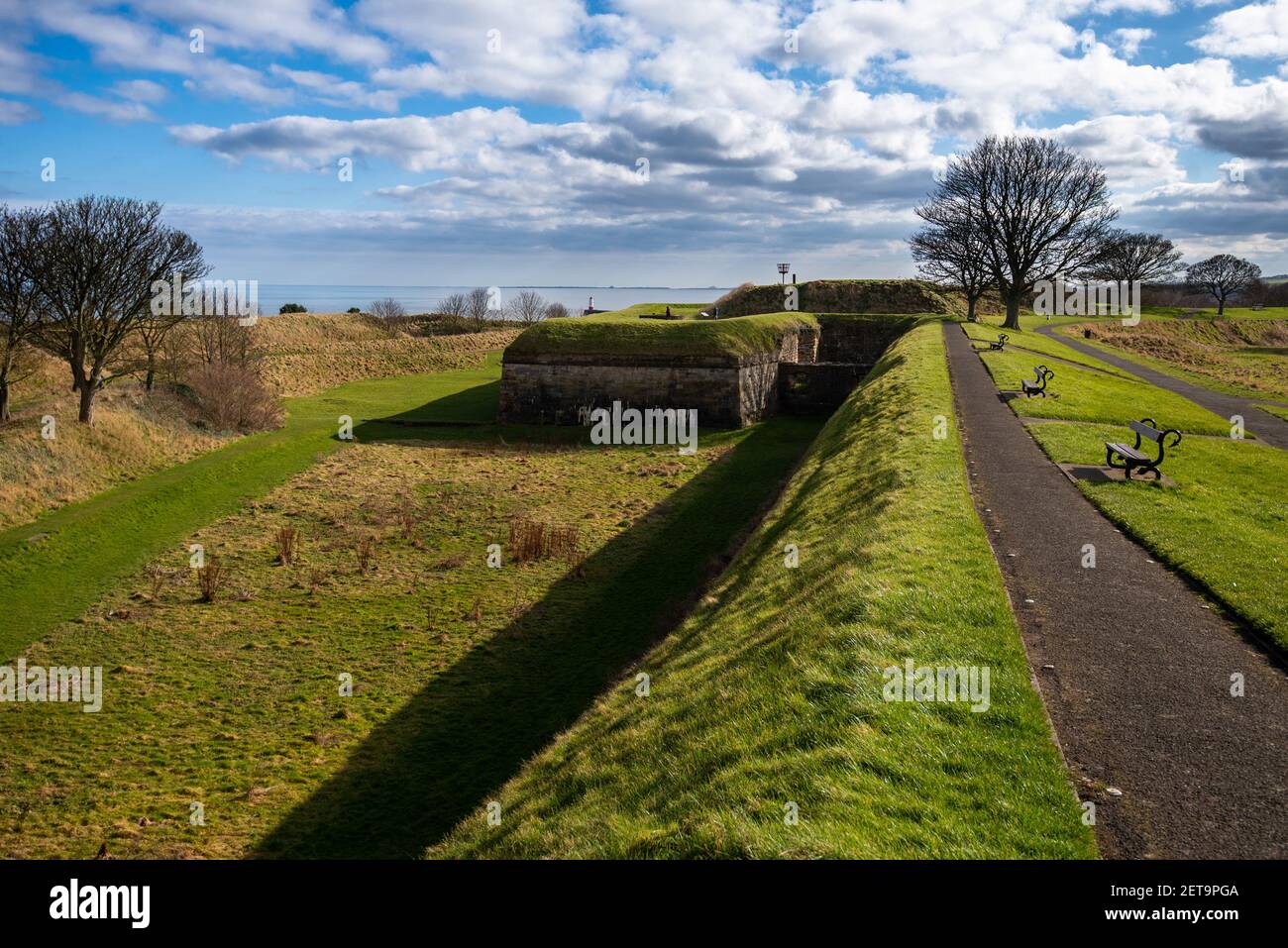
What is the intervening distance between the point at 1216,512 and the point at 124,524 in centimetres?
2000

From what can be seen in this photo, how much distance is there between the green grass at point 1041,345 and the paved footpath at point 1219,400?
2.76ft

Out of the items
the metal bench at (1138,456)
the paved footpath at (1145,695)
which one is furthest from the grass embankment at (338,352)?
the paved footpath at (1145,695)

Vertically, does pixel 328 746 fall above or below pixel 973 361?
below

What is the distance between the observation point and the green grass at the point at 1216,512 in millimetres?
8484

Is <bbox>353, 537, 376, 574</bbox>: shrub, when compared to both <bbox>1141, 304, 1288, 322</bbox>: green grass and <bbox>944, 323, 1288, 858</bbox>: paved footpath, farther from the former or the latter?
<bbox>1141, 304, 1288, 322</bbox>: green grass

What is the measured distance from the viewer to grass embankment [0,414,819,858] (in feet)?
28.3

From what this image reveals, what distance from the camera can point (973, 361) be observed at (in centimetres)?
2919

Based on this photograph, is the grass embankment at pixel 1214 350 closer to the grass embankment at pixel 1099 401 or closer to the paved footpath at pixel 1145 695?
the grass embankment at pixel 1099 401

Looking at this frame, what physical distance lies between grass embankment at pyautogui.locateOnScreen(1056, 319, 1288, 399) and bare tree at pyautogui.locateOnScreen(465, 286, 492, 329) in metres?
47.9

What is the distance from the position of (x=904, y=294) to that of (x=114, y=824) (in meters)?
59.1

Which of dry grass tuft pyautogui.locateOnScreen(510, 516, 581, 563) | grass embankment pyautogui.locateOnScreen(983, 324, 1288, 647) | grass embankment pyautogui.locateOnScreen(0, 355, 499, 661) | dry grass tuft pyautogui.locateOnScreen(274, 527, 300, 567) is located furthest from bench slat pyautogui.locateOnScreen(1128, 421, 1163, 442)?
grass embankment pyautogui.locateOnScreen(0, 355, 499, 661)

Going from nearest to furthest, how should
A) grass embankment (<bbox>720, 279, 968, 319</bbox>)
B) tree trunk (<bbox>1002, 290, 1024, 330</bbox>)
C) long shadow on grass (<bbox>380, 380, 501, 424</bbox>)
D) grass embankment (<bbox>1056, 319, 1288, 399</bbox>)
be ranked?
long shadow on grass (<bbox>380, 380, 501, 424</bbox>) < grass embankment (<bbox>1056, 319, 1288, 399</bbox>) < tree trunk (<bbox>1002, 290, 1024, 330</bbox>) < grass embankment (<bbox>720, 279, 968, 319</bbox>)

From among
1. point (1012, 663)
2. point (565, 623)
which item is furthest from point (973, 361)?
point (1012, 663)
